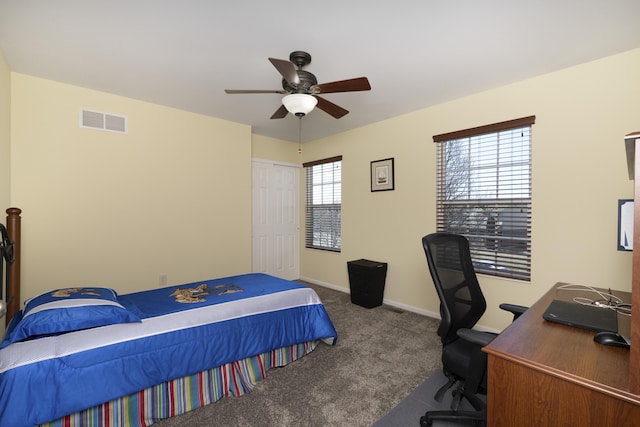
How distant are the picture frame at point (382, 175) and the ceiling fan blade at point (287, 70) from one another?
7.05 ft

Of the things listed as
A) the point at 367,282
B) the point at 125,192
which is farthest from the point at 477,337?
the point at 125,192

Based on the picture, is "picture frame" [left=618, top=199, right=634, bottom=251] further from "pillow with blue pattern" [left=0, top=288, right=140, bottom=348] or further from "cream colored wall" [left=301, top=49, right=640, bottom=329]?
"pillow with blue pattern" [left=0, top=288, right=140, bottom=348]

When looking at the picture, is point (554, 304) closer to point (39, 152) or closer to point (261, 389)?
point (261, 389)

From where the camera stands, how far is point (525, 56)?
7.89 feet

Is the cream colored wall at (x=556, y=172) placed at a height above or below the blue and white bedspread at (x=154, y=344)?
above

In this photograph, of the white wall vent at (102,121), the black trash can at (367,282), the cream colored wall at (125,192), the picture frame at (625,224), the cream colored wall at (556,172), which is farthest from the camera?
the black trash can at (367,282)

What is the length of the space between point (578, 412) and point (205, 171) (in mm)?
4025

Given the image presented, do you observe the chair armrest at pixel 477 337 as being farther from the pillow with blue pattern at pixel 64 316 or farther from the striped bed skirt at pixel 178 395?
the pillow with blue pattern at pixel 64 316

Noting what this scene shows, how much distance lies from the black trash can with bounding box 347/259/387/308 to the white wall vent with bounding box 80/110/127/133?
3251 millimetres

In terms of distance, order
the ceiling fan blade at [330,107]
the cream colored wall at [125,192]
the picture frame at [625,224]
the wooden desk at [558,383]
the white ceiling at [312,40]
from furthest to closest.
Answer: the cream colored wall at [125,192], the ceiling fan blade at [330,107], the picture frame at [625,224], the white ceiling at [312,40], the wooden desk at [558,383]

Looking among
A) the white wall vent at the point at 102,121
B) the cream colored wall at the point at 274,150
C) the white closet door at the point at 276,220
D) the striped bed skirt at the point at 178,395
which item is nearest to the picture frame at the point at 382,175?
the cream colored wall at the point at 274,150

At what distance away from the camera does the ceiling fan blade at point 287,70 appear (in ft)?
6.10

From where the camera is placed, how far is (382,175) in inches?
160

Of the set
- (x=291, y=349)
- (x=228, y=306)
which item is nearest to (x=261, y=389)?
(x=291, y=349)
